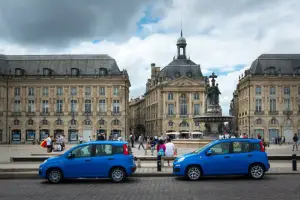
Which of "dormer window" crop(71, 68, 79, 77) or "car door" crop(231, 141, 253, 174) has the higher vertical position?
"dormer window" crop(71, 68, 79, 77)

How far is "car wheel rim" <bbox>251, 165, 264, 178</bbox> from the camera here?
19.5 m

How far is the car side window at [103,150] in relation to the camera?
62.6 ft

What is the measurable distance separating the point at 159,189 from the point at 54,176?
4.63 m

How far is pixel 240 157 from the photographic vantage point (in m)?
19.4

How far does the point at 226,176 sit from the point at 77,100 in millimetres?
67701

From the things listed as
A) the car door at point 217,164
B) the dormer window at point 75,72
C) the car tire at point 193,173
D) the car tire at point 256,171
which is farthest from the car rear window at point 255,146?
the dormer window at point 75,72

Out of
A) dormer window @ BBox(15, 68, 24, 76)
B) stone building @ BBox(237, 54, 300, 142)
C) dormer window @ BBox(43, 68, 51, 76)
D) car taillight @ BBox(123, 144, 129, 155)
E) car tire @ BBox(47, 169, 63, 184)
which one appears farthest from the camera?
stone building @ BBox(237, 54, 300, 142)

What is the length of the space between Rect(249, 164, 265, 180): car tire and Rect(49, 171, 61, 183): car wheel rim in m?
7.81

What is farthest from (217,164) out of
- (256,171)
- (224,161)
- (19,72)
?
(19,72)

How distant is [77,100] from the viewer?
86562 millimetres

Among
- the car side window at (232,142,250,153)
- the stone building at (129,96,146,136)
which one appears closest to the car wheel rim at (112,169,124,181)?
the car side window at (232,142,250,153)

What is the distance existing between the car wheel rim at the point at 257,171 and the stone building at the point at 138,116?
318 ft

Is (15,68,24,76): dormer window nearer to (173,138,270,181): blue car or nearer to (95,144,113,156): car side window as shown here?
(95,144,113,156): car side window

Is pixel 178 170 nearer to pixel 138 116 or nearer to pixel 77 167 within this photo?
pixel 77 167
